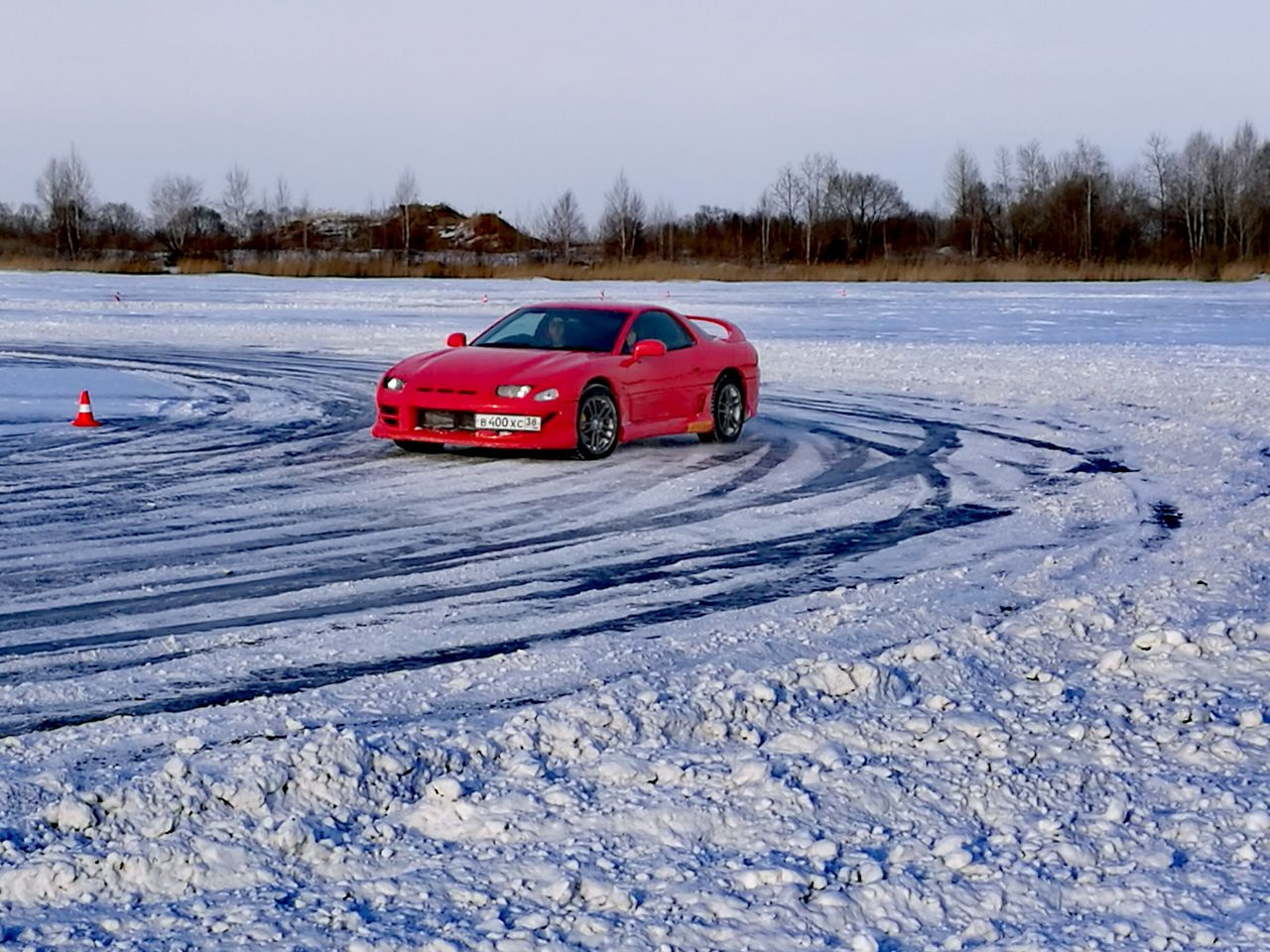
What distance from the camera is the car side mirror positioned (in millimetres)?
13875

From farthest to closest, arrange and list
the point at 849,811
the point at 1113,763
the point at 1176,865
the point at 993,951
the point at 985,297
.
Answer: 1. the point at 985,297
2. the point at 1113,763
3. the point at 849,811
4. the point at 1176,865
5. the point at 993,951

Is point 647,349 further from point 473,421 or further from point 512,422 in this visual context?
point 473,421

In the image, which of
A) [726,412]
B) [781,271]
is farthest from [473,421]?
[781,271]

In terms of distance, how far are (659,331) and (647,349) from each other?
852 mm

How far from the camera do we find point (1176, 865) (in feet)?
15.1

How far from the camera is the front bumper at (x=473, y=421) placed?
511 inches

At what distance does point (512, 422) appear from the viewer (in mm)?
12984

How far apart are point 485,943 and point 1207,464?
10344 millimetres

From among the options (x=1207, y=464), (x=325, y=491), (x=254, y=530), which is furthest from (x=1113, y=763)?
(x=1207, y=464)

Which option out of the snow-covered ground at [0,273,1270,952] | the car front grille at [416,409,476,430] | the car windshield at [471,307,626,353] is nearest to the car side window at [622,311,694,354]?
the car windshield at [471,307,626,353]

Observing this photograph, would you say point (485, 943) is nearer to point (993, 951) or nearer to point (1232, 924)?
point (993, 951)

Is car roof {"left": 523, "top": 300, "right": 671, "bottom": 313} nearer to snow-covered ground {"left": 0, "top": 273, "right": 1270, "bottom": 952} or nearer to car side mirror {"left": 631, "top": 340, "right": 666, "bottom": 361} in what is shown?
Answer: car side mirror {"left": 631, "top": 340, "right": 666, "bottom": 361}

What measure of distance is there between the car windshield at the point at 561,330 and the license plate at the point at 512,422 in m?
1.29

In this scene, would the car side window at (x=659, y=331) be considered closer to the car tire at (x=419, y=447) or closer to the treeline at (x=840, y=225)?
the car tire at (x=419, y=447)
